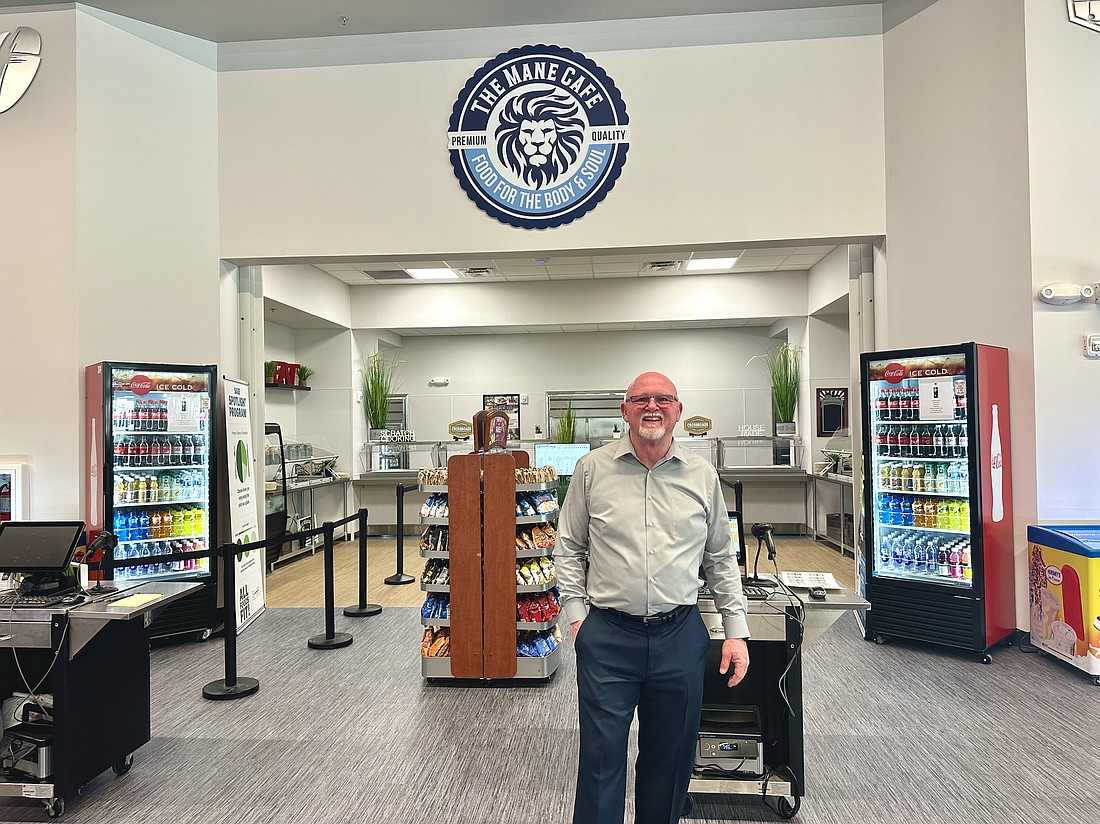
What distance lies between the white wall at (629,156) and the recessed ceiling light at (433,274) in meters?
3.43

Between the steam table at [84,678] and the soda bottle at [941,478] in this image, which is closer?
the steam table at [84,678]

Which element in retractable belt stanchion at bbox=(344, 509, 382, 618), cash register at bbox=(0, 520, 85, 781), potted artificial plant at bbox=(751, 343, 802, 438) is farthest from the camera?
potted artificial plant at bbox=(751, 343, 802, 438)

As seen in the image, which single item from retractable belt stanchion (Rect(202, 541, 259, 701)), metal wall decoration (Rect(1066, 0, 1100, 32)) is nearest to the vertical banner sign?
retractable belt stanchion (Rect(202, 541, 259, 701))

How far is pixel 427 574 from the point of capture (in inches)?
189

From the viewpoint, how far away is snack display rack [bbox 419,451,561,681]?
4609 mm

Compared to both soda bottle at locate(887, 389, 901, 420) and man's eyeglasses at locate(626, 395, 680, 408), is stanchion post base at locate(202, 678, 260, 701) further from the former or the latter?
soda bottle at locate(887, 389, 901, 420)

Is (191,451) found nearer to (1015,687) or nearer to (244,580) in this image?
(244,580)

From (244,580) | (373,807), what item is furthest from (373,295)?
(373,807)

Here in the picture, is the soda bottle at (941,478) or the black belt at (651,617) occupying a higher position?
the soda bottle at (941,478)

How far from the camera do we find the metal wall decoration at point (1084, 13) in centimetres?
511

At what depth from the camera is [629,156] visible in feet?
20.0

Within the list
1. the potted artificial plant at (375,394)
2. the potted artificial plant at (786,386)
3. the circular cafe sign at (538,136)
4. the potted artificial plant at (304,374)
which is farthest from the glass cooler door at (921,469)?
the potted artificial plant at (304,374)

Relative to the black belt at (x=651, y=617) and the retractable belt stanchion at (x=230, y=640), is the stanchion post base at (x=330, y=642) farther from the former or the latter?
the black belt at (x=651, y=617)

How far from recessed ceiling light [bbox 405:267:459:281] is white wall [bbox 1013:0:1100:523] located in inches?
260
